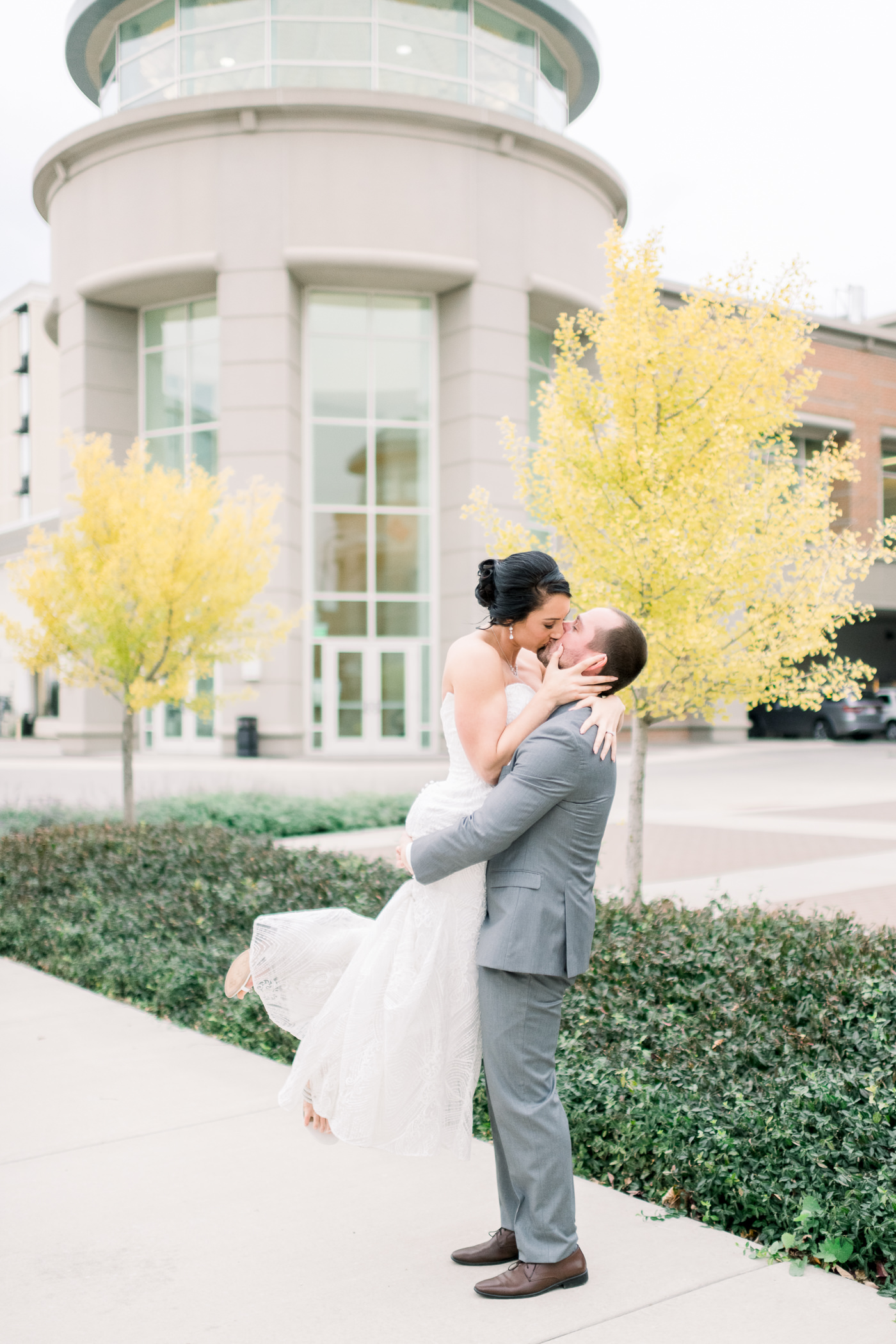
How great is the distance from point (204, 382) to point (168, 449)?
1.90 meters

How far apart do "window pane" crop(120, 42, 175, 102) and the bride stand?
2826cm

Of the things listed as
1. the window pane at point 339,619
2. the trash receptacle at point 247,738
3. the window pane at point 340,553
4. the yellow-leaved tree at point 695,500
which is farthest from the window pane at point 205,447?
the yellow-leaved tree at point 695,500

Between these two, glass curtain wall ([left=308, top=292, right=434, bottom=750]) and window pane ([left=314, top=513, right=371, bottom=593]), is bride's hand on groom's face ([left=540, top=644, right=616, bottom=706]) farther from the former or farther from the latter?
window pane ([left=314, top=513, right=371, bottom=593])

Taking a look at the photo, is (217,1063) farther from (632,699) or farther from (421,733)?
(421,733)

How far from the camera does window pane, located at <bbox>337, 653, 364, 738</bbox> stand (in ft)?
88.9

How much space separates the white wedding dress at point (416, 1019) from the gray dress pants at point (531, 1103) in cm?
12

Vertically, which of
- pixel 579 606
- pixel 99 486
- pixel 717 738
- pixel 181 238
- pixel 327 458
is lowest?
pixel 717 738

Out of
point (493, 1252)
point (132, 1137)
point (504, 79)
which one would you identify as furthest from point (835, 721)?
point (493, 1252)

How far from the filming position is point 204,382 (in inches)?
1101

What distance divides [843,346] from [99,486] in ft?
111

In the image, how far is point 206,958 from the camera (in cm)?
600

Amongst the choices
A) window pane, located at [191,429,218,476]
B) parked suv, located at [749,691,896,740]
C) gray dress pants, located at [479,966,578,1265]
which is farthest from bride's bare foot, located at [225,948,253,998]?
parked suv, located at [749,691,896,740]

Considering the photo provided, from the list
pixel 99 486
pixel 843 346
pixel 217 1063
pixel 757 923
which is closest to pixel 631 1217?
pixel 217 1063

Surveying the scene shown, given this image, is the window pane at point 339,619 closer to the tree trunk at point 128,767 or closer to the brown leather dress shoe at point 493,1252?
the tree trunk at point 128,767
